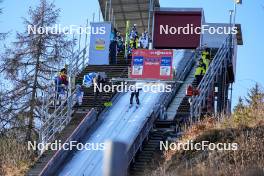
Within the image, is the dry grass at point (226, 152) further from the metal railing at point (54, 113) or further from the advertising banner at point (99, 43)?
the advertising banner at point (99, 43)

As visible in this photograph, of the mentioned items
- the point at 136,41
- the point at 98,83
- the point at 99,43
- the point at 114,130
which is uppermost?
the point at 136,41

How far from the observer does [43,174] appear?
59.4 ft

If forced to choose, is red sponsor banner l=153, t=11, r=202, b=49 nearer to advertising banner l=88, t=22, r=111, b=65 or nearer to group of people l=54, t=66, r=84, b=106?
advertising banner l=88, t=22, r=111, b=65

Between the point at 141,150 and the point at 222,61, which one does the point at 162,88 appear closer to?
the point at 222,61

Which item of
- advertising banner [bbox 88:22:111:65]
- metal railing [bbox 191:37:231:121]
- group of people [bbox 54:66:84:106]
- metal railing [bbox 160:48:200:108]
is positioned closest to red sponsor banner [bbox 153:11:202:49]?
metal railing [bbox 160:48:200:108]

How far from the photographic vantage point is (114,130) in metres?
21.4

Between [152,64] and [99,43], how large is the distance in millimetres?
6452

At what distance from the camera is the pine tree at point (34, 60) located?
3089cm

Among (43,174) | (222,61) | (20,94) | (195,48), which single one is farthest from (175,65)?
(43,174)

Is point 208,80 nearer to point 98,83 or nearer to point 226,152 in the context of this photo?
point 98,83

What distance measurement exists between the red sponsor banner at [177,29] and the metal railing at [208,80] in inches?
208

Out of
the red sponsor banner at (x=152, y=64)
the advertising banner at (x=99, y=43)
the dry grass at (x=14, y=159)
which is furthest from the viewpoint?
the advertising banner at (x=99, y=43)

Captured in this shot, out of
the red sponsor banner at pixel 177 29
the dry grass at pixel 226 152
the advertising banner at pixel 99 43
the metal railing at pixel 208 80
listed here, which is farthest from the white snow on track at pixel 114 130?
the red sponsor banner at pixel 177 29

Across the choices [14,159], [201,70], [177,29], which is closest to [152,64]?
[201,70]
